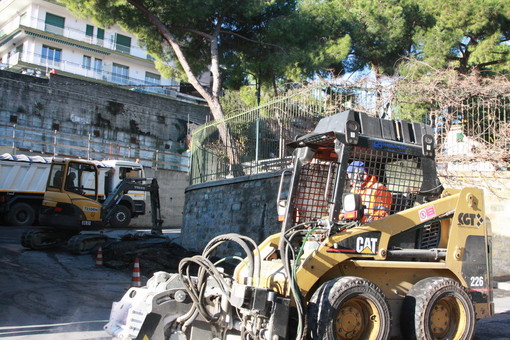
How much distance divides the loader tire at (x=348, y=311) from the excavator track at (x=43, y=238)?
1218cm

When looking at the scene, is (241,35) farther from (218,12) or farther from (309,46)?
(309,46)

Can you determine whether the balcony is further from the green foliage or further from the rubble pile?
the green foliage

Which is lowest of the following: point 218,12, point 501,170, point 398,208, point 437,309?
point 437,309

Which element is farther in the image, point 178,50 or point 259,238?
point 178,50

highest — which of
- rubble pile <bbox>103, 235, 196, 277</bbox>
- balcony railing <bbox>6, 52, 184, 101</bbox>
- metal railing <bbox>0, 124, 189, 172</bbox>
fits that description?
balcony railing <bbox>6, 52, 184, 101</bbox>

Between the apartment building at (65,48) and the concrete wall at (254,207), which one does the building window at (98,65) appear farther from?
the concrete wall at (254,207)

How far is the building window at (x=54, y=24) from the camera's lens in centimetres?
4081

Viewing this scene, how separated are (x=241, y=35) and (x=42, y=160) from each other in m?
10.4

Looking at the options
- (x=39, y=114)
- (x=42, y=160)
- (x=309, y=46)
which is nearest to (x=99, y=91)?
(x=39, y=114)

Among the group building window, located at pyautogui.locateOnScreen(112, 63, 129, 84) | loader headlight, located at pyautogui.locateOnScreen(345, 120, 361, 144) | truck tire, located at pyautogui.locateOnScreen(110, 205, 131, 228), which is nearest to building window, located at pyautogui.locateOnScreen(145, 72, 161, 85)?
building window, located at pyautogui.locateOnScreen(112, 63, 129, 84)

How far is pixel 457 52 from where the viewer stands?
16.5m

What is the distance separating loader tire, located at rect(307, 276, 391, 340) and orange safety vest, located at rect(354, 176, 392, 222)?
2.97ft

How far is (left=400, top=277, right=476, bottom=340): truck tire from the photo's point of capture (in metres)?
4.93

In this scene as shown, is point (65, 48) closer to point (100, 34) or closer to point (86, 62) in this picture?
point (86, 62)
